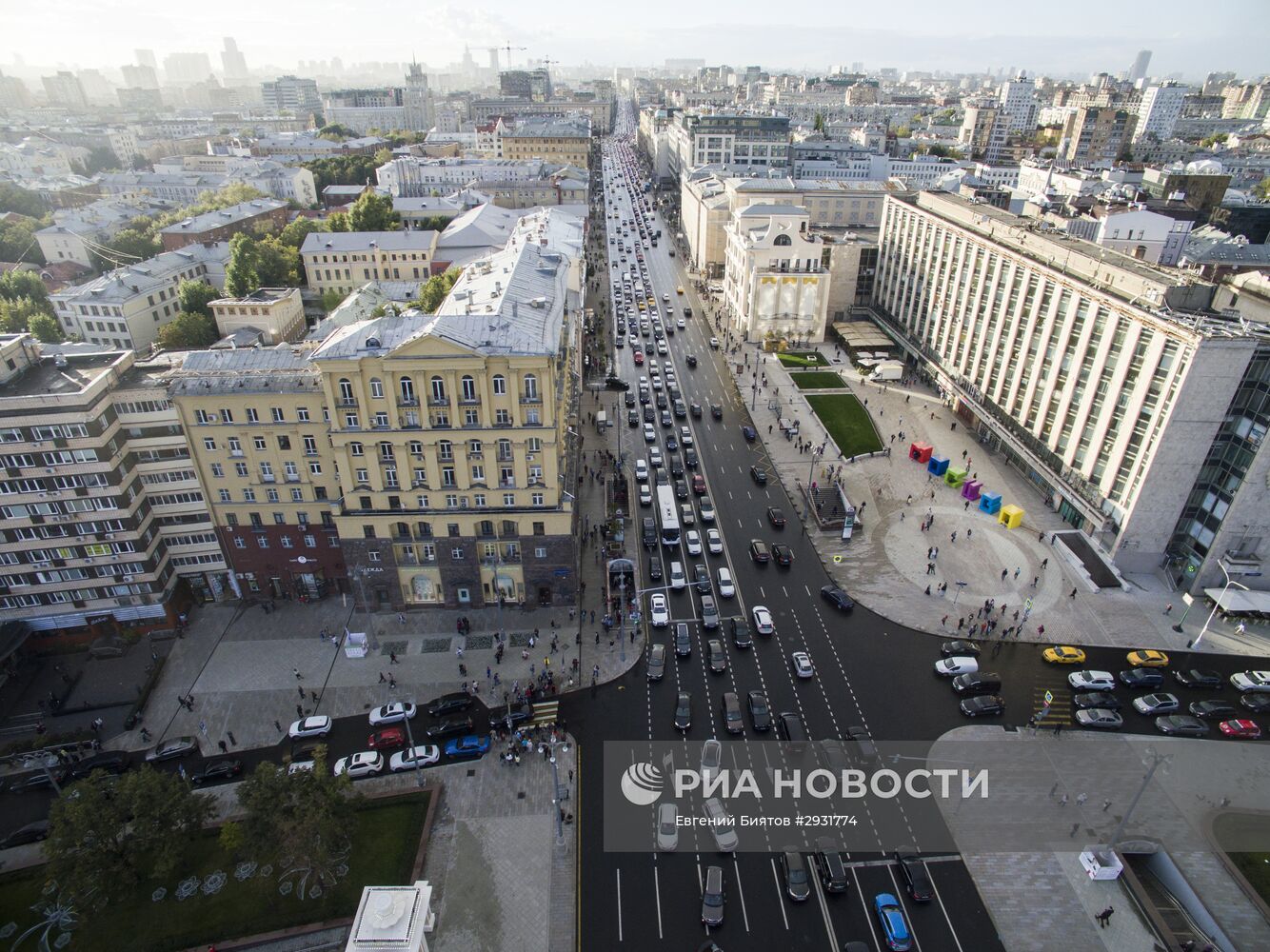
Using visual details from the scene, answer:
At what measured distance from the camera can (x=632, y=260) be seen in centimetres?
18825

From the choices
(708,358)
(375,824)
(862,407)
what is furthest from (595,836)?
(708,358)

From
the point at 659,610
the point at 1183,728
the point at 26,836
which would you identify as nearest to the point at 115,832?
the point at 26,836

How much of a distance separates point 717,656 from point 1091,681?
31.0 m

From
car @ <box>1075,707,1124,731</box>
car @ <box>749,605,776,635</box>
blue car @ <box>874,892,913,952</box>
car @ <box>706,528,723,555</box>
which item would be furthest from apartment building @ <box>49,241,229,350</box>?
car @ <box>1075,707,1124,731</box>

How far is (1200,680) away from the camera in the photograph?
198ft

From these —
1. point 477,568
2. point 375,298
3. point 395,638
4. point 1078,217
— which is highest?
point 1078,217

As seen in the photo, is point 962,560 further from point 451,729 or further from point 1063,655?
point 451,729

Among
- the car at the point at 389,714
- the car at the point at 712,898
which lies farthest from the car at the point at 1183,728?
the car at the point at 389,714

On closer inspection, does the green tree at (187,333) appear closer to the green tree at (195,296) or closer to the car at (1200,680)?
the green tree at (195,296)

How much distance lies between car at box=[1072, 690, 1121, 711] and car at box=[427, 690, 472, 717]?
163 ft

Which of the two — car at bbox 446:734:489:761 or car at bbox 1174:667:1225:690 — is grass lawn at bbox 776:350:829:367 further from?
car at bbox 446:734:489:761

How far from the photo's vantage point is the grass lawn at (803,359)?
123 meters

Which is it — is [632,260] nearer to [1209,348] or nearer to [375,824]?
[1209,348]

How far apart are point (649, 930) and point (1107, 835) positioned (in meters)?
31.6
